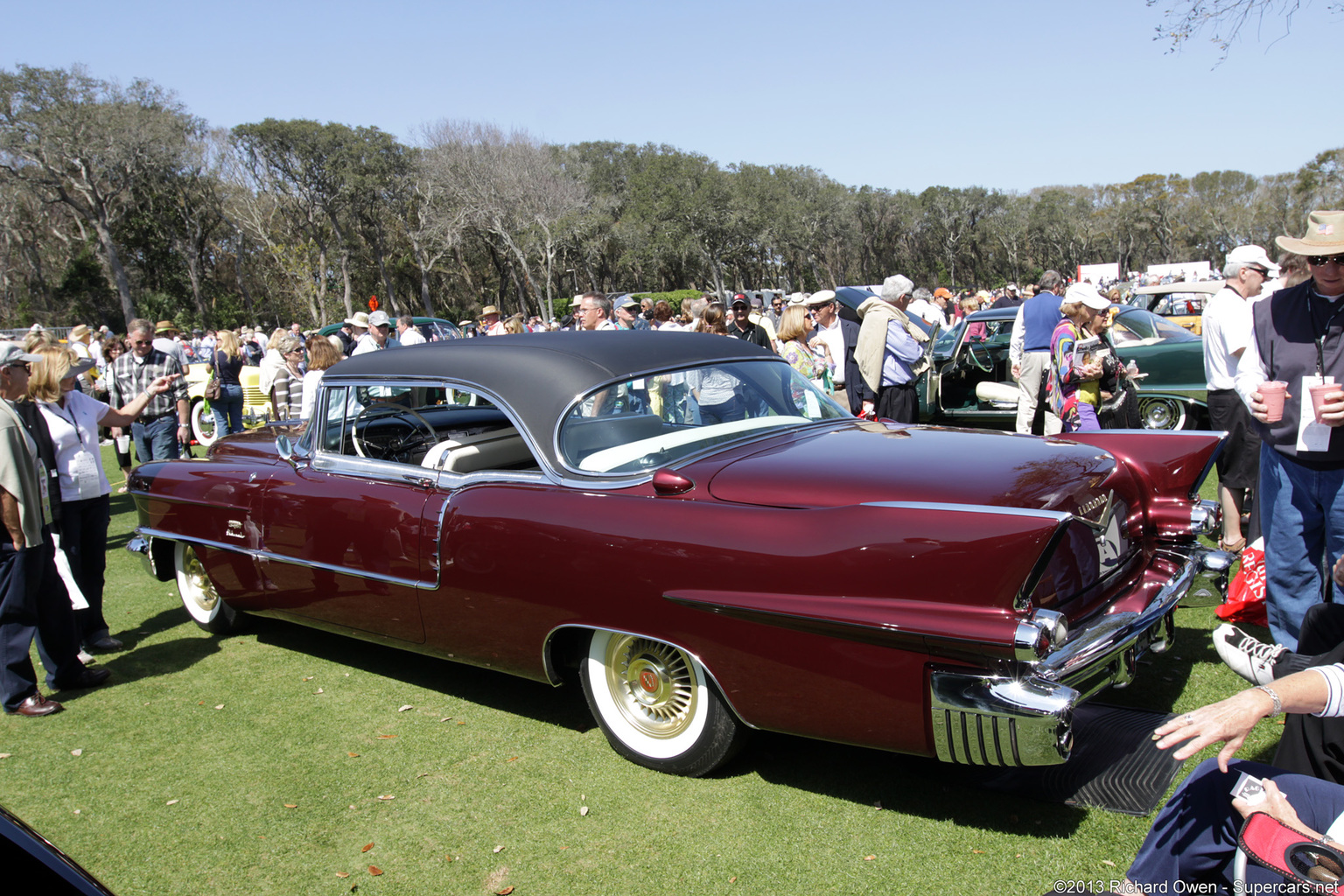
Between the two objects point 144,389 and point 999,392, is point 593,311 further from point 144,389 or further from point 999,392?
point 999,392

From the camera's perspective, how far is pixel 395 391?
484 centimetres

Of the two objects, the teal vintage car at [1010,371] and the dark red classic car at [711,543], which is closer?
the dark red classic car at [711,543]

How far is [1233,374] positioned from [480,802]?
4734 millimetres

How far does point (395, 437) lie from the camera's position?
4.75 m

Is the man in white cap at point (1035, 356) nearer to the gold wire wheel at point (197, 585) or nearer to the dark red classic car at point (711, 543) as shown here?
the dark red classic car at point (711, 543)

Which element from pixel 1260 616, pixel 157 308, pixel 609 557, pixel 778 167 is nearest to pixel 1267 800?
pixel 609 557

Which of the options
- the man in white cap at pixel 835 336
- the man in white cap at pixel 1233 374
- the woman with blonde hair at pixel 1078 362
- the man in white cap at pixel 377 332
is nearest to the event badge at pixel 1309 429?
the man in white cap at pixel 1233 374

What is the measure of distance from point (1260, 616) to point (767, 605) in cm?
299

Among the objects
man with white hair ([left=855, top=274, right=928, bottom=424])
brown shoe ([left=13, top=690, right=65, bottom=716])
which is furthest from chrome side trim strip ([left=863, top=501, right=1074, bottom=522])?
brown shoe ([left=13, top=690, right=65, bottom=716])

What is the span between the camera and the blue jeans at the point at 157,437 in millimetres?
8523

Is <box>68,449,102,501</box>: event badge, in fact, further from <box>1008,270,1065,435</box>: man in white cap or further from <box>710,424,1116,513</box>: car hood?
<box>1008,270,1065,435</box>: man in white cap

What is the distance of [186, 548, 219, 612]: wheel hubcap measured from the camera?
5465 mm

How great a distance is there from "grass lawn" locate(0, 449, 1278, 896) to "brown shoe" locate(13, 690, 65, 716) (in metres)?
0.05

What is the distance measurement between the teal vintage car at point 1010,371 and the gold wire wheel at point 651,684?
23.4ft
